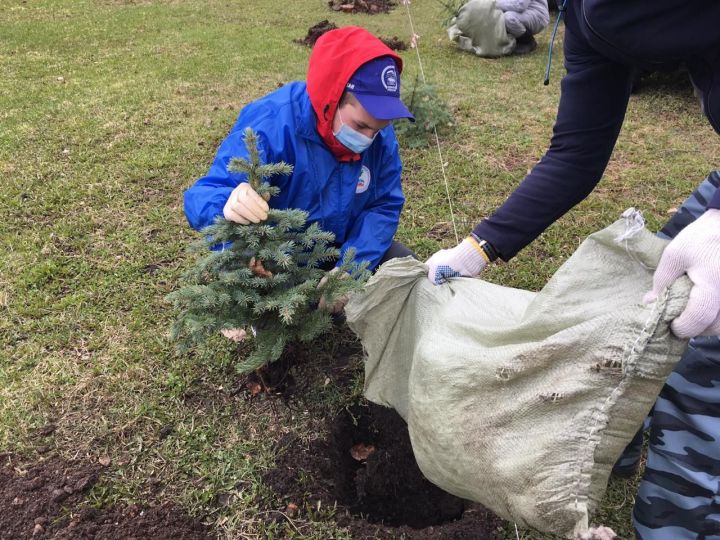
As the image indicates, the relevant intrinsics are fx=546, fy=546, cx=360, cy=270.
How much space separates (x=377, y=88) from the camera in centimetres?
197

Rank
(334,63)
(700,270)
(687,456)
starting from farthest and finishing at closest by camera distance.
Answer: (334,63), (687,456), (700,270)

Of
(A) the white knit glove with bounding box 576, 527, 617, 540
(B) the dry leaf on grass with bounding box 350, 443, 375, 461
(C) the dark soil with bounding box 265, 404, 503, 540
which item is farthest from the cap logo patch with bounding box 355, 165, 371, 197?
(A) the white knit glove with bounding box 576, 527, 617, 540

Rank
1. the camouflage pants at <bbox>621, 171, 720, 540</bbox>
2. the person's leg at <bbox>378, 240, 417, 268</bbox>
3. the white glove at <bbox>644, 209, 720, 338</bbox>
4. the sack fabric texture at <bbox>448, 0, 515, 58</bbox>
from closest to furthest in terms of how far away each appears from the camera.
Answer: the white glove at <bbox>644, 209, 720, 338</bbox>, the camouflage pants at <bbox>621, 171, 720, 540</bbox>, the person's leg at <bbox>378, 240, 417, 268</bbox>, the sack fabric texture at <bbox>448, 0, 515, 58</bbox>

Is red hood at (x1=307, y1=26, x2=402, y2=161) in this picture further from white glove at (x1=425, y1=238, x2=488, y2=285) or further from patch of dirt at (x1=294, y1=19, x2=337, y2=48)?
patch of dirt at (x1=294, y1=19, x2=337, y2=48)

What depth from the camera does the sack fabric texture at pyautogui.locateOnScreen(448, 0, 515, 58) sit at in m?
7.16

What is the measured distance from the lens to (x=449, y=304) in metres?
1.63

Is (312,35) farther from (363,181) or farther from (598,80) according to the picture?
(598,80)

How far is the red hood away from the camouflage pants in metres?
1.37

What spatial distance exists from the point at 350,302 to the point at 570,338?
0.85 m

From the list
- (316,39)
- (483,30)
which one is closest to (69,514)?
(316,39)

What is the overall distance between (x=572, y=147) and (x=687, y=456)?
2.92 ft

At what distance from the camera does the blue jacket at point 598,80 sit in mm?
1080

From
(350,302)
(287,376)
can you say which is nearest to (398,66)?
(350,302)

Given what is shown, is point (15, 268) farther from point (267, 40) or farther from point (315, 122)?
point (267, 40)
